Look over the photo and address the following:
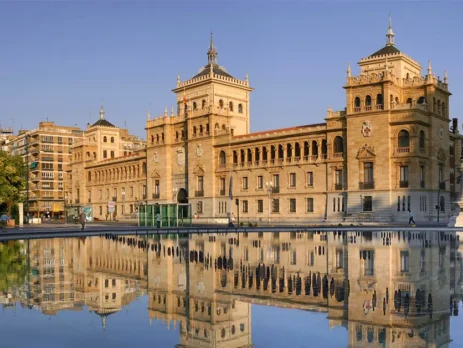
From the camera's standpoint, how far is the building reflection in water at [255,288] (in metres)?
12.0

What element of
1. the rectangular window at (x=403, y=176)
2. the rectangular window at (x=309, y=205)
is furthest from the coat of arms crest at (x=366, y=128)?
the rectangular window at (x=309, y=205)

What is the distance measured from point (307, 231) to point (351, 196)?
13.4m

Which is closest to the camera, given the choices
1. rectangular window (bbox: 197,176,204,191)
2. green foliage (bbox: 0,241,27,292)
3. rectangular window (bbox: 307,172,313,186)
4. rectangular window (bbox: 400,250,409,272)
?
green foliage (bbox: 0,241,27,292)

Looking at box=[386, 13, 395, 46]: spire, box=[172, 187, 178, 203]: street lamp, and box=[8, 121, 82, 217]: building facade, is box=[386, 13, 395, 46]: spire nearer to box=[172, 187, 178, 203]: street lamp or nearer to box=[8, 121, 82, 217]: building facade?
box=[172, 187, 178, 203]: street lamp

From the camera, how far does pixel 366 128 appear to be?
60.8m

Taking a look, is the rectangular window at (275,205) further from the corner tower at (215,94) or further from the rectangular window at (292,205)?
the corner tower at (215,94)

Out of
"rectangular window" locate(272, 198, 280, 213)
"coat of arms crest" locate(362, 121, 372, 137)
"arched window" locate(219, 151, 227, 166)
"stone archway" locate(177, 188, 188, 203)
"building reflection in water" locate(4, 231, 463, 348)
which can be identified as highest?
"coat of arms crest" locate(362, 121, 372, 137)

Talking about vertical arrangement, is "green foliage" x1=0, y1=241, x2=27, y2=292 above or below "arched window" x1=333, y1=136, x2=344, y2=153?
below

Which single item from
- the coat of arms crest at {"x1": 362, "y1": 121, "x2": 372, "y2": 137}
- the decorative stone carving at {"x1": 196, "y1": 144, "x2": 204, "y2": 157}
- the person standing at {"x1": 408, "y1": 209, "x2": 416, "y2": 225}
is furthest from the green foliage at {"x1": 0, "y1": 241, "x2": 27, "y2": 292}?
the decorative stone carving at {"x1": 196, "y1": 144, "x2": 204, "y2": 157}

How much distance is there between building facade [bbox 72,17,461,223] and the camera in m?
59.6

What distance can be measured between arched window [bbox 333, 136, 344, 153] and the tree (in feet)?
128

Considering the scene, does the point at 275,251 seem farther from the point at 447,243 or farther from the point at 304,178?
the point at 304,178

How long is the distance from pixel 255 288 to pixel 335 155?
160 feet

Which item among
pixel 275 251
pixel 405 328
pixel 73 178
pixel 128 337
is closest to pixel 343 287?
pixel 405 328
